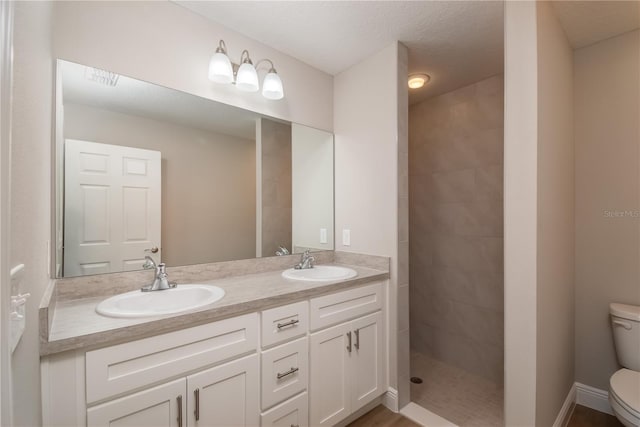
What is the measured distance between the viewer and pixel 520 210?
1.31m

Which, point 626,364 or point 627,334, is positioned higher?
point 627,334

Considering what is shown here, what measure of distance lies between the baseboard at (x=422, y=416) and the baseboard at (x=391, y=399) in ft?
0.18

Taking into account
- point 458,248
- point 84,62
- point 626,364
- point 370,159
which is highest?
point 84,62

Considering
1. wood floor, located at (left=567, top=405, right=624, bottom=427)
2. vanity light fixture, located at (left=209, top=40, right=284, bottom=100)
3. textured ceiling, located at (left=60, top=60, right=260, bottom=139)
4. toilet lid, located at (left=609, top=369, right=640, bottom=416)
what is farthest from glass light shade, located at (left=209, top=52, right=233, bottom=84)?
wood floor, located at (left=567, top=405, right=624, bottom=427)

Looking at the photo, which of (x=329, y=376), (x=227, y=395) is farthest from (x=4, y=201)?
(x=329, y=376)

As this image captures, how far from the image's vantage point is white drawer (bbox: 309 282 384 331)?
148 cm

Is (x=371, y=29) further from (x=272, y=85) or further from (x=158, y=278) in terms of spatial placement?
(x=158, y=278)

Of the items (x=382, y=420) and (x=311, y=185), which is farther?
(x=311, y=185)

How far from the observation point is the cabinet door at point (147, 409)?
0.90 m

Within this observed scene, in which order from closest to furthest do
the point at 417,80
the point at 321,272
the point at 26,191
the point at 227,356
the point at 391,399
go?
1. the point at 26,191
2. the point at 227,356
3. the point at 391,399
4. the point at 321,272
5. the point at 417,80

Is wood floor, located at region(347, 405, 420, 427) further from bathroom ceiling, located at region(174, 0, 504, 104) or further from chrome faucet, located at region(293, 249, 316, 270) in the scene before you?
bathroom ceiling, located at region(174, 0, 504, 104)

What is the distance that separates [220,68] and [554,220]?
1.99 m

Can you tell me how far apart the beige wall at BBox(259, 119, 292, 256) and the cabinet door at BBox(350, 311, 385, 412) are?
743 mm

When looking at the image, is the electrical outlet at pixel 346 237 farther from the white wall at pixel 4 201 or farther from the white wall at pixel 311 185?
the white wall at pixel 4 201
